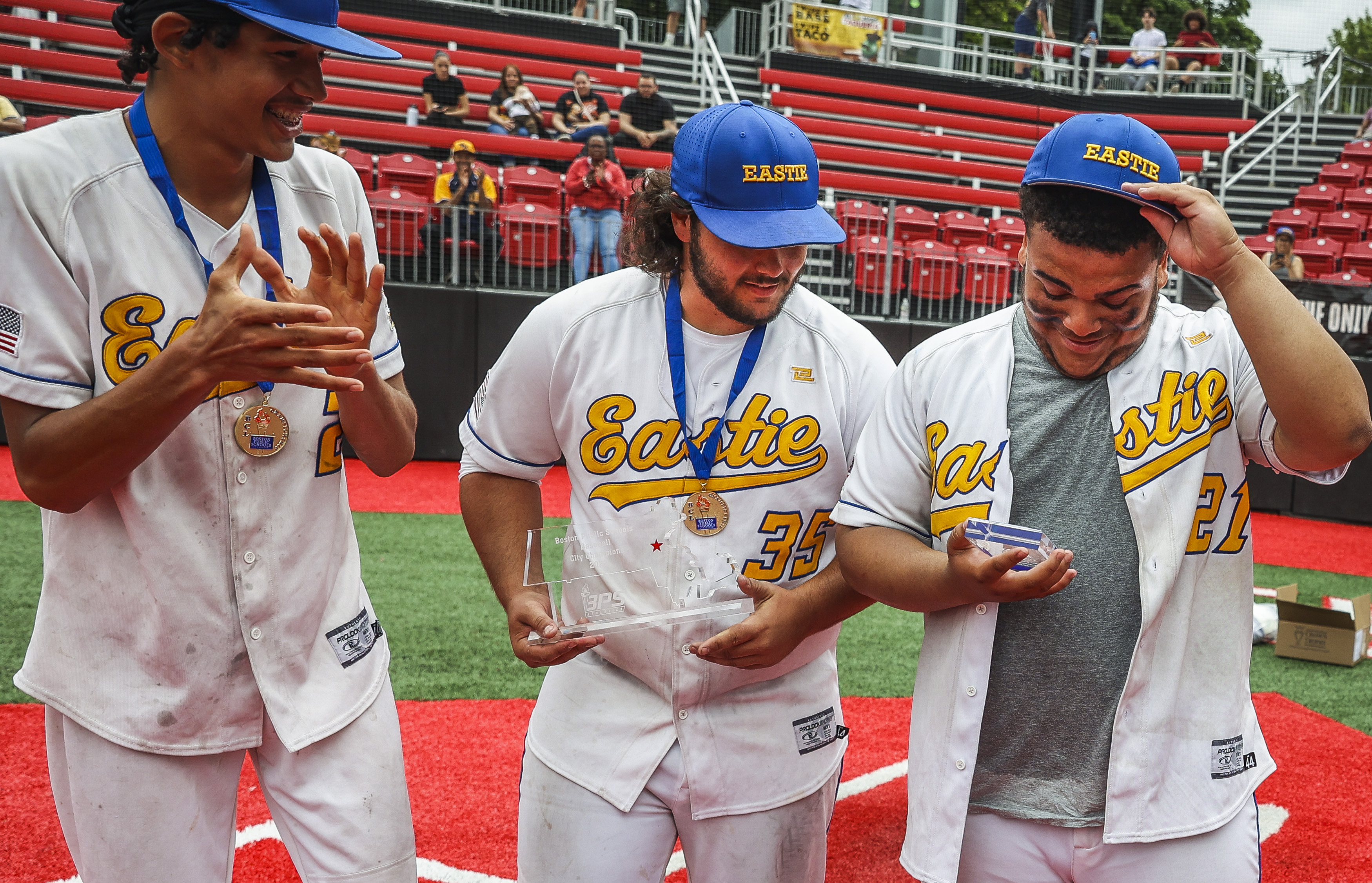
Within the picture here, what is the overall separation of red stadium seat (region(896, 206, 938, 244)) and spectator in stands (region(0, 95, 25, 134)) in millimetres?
9512

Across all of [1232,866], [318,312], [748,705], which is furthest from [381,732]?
[1232,866]

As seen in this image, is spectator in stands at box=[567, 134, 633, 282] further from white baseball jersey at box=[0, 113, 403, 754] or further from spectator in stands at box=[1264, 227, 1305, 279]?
white baseball jersey at box=[0, 113, 403, 754]

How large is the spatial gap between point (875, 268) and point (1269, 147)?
11482 mm

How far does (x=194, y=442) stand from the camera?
2082 millimetres

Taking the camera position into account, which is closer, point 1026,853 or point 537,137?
point 1026,853

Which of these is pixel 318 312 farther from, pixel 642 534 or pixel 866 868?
pixel 866 868

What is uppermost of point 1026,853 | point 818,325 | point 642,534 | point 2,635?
point 818,325

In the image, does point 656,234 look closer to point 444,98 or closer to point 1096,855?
point 1096,855

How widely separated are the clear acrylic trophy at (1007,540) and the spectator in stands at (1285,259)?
39.1 feet

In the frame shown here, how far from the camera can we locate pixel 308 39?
78.7 inches

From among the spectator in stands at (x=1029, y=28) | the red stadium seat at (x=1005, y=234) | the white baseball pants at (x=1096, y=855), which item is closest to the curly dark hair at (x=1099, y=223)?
the white baseball pants at (x=1096, y=855)

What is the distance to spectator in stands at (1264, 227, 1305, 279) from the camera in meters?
12.5

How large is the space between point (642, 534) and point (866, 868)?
1938mm

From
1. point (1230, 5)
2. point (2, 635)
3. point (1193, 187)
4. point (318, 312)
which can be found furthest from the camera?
point (1230, 5)
